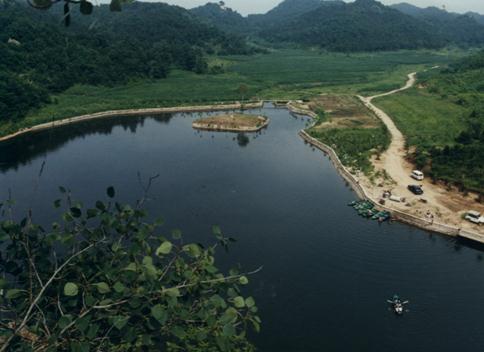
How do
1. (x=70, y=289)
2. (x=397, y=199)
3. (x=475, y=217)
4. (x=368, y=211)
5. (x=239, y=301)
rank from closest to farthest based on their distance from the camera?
1. (x=70, y=289)
2. (x=239, y=301)
3. (x=475, y=217)
4. (x=368, y=211)
5. (x=397, y=199)

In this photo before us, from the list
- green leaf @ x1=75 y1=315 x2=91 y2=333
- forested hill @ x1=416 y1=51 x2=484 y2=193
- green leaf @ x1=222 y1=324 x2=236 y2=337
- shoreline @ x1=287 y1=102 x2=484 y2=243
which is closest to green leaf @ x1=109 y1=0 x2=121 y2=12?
green leaf @ x1=75 y1=315 x2=91 y2=333

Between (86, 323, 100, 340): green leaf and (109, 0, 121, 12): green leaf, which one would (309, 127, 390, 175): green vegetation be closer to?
(86, 323, 100, 340): green leaf

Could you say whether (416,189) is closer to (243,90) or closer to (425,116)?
(425,116)

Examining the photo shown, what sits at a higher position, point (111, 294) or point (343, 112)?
point (111, 294)

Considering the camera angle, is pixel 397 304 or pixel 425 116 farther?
pixel 425 116

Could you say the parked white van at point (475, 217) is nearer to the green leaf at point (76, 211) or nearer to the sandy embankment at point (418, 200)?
the sandy embankment at point (418, 200)

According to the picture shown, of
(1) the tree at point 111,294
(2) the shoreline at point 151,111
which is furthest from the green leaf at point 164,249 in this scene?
(2) the shoreline at point 151,111

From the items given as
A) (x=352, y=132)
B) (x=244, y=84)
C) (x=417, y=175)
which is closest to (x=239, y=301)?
(x=417, y=175)
